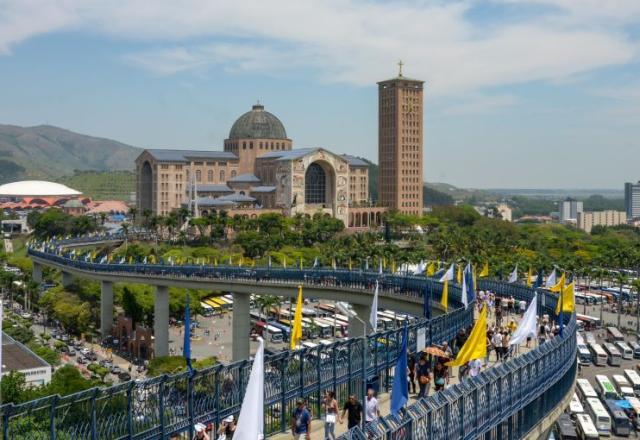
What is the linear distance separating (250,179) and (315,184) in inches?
600

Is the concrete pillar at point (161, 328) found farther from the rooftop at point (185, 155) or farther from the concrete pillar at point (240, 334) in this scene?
the rooftop at point (185, 155)

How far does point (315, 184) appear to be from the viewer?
168125mm

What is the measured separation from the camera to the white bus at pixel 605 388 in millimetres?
67938

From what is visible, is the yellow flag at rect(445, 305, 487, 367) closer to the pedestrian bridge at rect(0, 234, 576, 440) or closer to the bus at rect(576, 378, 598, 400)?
the pedestrian bridge at rect(0, 234, 576, 440)

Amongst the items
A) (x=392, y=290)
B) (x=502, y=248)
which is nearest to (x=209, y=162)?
(x=502, y=248)

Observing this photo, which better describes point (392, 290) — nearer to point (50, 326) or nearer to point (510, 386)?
point (510, 386)

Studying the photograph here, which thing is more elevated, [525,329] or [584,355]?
[525,329]

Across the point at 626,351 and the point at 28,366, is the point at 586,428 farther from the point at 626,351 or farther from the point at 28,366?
the point at 28,366

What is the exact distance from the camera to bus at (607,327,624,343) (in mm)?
95625

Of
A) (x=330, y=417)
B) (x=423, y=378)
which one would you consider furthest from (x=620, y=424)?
(x=330, y=417)

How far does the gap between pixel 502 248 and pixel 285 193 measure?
150 ft

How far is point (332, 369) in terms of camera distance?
2958 cm

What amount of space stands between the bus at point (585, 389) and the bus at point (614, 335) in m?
25.3

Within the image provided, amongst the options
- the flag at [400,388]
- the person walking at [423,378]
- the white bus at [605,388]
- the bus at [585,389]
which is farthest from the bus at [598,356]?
the flag at [400,388]
